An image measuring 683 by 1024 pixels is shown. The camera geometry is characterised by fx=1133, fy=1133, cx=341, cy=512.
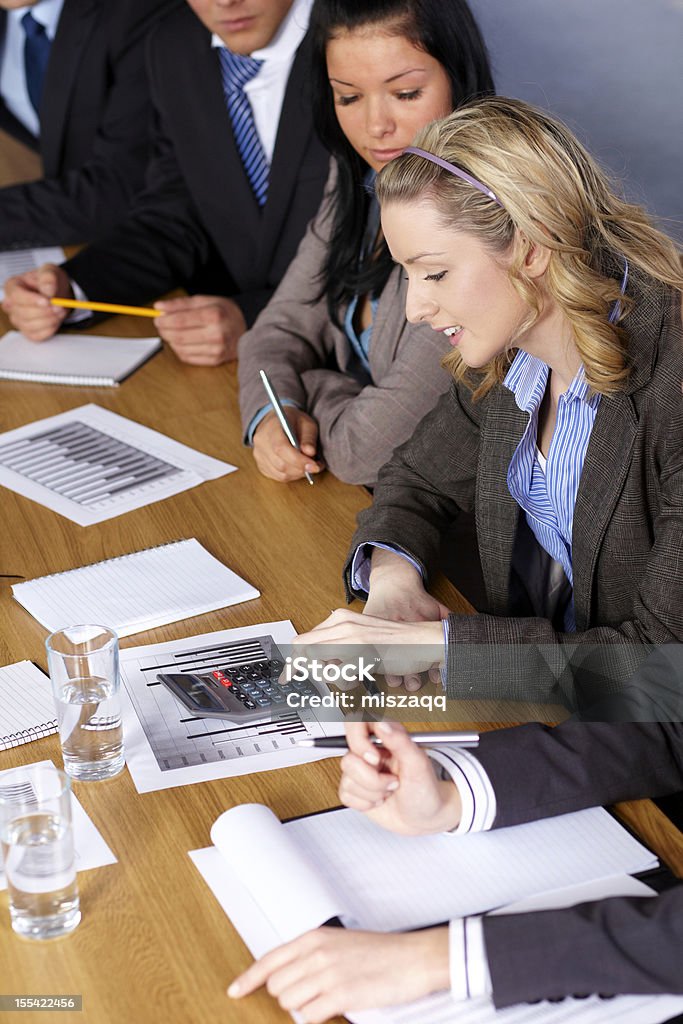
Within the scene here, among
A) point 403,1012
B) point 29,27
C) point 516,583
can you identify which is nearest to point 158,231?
point 29,27

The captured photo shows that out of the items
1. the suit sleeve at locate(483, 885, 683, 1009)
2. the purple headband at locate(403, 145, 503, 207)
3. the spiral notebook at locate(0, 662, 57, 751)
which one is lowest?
the suit sleeve at locate(483, 885, 683, 1009)

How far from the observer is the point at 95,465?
1812 mm

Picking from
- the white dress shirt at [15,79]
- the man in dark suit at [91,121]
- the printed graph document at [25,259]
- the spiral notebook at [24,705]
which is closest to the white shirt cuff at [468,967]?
the spiral notebook at [24,705]

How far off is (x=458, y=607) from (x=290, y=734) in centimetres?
35

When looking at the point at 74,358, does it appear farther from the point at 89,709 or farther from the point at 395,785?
the point at 395,785

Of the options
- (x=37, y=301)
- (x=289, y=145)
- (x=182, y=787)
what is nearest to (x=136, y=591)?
(x=182, y=787)

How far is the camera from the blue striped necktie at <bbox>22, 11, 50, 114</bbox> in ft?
10.7

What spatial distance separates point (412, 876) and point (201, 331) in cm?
142

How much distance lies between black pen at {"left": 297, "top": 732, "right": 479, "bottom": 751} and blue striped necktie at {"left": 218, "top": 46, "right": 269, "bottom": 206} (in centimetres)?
168

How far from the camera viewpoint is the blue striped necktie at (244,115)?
243 cm

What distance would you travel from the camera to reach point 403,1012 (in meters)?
0.87

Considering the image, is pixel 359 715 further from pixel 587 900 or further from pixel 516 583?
pixel 516 583

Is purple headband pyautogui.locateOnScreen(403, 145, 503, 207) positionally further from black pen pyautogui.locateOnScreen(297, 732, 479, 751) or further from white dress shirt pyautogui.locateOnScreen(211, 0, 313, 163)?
white dress shirt pyautogui.locateOnScreen(211, 0, 313, 163)

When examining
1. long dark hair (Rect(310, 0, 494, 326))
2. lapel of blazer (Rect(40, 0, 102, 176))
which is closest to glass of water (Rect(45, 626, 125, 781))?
long dark hair (Rect(310, 0, 494, 326))
